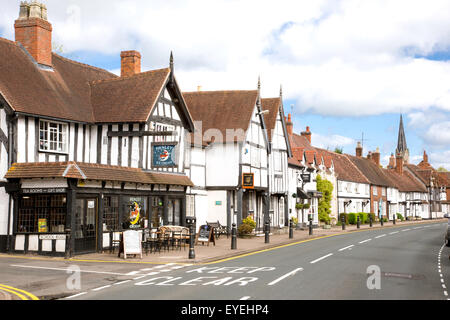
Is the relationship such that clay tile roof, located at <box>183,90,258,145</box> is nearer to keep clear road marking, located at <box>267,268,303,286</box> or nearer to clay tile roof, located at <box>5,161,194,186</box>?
clay tile roof, located at <box>5,161,194,186</box>

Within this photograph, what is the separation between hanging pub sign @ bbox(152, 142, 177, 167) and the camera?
24.3m

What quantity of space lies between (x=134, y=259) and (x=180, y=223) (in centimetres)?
881

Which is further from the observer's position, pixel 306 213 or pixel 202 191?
pixel 306 213

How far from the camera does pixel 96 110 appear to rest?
84.9ft

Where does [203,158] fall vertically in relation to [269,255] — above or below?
above

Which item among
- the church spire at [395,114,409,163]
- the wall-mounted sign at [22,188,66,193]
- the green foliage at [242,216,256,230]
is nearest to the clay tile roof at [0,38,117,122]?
the wall-mounted sign at [22,188,66,193]

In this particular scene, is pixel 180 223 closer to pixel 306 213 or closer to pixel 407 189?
pixel 306 213

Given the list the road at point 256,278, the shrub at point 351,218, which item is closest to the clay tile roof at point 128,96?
the road at point 256,278

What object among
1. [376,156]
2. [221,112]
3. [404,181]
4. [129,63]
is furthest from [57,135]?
[404,181]

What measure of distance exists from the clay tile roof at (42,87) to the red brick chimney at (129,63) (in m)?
3.75

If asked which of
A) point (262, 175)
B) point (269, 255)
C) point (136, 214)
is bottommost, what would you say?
point (269, 255)

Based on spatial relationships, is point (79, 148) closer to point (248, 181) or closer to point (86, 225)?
point (86, 225)

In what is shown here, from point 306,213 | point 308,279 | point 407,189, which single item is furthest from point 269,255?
point 407,189

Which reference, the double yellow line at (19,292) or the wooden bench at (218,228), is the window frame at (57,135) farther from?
the wooden bench at (218,228)
